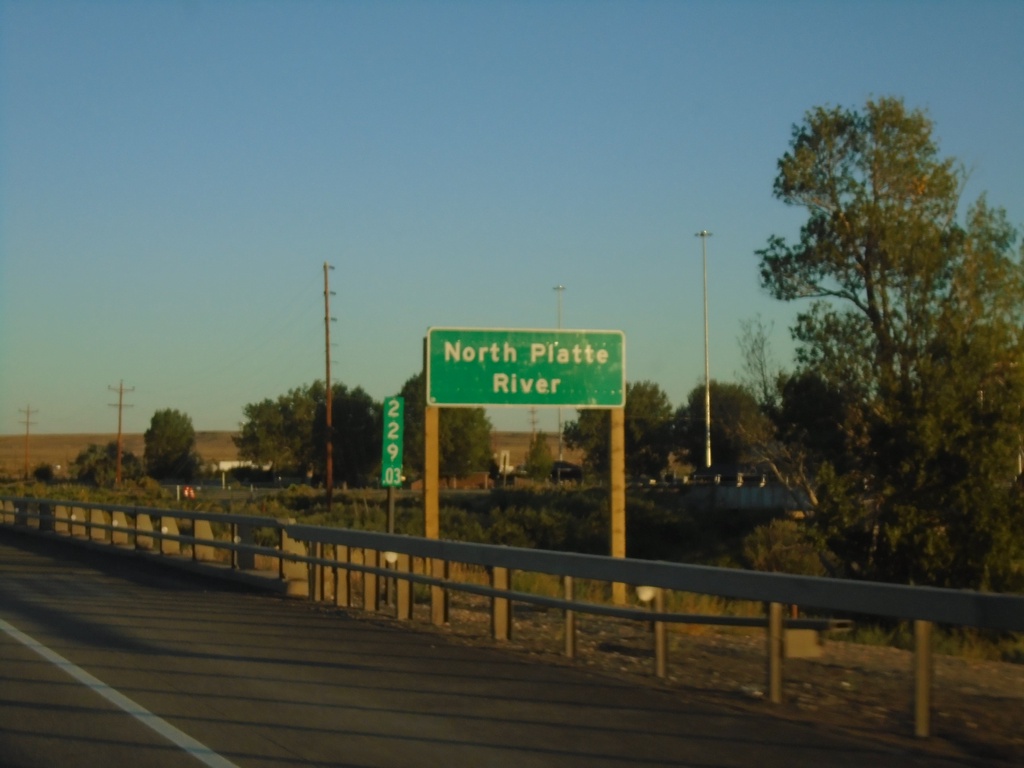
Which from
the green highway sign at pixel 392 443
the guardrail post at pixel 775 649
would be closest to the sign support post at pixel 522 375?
the green highway sign at pixel 392 443

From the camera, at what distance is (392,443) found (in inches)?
758

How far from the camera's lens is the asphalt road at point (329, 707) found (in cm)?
720

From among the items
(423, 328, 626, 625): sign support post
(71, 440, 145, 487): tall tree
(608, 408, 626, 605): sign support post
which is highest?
(423, 328, 626, 625): sign support post

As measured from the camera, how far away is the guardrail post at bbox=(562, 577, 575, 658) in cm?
1084

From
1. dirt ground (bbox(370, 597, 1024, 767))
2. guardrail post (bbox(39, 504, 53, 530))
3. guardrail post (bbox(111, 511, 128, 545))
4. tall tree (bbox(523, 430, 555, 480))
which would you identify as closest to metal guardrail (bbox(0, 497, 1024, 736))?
dirt ground (bbox(370, 597, 1024, 767))

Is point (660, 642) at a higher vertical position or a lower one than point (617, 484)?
lower

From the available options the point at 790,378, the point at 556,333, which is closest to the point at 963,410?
the point at 790,378

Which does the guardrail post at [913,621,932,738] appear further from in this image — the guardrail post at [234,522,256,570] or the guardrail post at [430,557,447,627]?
the guardrail post at [234,522,256,570]

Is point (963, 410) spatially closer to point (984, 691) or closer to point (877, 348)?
point (877, 348)

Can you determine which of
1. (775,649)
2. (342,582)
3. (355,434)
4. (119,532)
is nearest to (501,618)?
(342,582)

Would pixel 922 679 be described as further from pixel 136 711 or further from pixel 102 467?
pixel 102 467

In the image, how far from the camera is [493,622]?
12.0m

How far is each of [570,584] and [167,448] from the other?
4753 inches

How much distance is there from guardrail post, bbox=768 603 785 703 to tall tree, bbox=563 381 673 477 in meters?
91.0
